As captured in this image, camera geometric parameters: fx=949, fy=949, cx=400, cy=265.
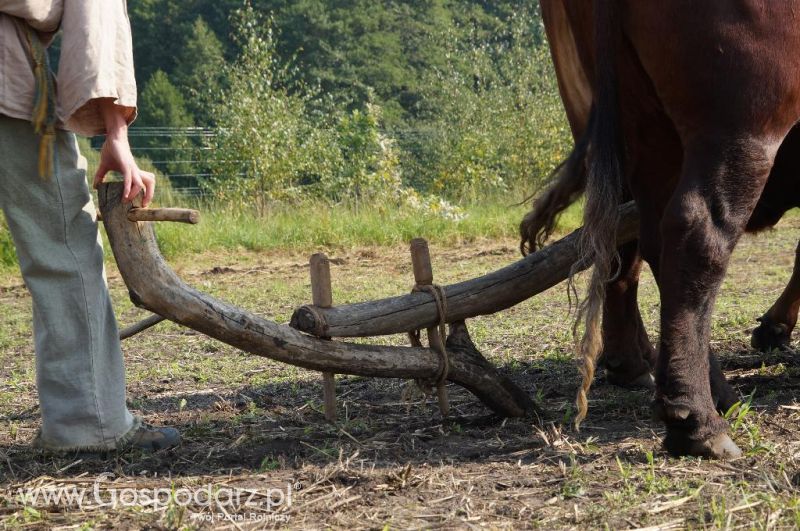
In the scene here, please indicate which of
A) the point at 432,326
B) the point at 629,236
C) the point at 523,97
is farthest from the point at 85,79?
the point at 523,97

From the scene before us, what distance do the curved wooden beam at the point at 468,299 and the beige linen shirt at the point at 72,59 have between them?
96 centimetres

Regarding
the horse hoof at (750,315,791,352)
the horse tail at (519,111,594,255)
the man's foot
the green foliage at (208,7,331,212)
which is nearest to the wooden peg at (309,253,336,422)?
the man's foot

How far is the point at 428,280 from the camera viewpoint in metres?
3.53

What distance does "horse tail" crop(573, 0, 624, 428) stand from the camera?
2.98m

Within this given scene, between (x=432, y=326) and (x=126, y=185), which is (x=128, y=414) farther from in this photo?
(x=432, y=326)

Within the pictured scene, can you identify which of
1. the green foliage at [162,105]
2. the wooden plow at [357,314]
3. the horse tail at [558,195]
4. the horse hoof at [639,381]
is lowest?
the horse hoof at [639,381]

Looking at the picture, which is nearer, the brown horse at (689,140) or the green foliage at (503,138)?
the brown horse at (689,140)

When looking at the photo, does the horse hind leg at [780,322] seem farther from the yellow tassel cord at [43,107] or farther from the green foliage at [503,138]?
the green foliage at [503,138]

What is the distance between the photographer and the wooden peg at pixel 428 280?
3443 mm

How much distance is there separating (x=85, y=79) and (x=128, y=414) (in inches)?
44.1

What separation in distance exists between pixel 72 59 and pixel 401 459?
156 cm

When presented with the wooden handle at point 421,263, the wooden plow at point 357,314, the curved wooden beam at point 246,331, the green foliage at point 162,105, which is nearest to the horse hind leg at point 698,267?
the wooden plow at point 357,314

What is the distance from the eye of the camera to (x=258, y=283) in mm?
8195

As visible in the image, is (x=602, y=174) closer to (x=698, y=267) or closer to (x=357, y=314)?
(x=698, y=267)
